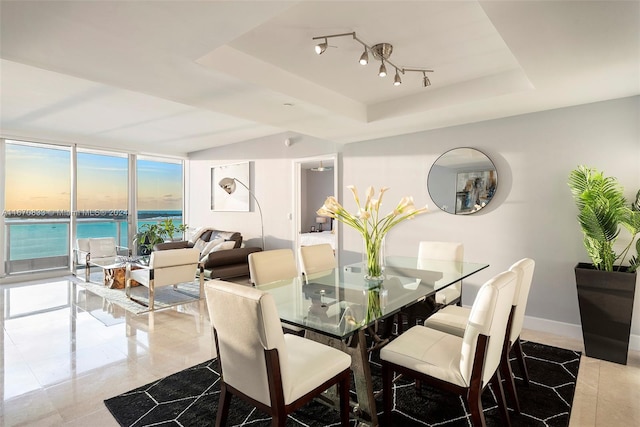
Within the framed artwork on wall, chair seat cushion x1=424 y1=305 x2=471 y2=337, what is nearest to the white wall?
chair seat cushion x1=424 y1=305 x2=471 y2=337

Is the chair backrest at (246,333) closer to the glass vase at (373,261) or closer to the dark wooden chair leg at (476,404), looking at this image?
the dark wooden chair leg at (476,404)

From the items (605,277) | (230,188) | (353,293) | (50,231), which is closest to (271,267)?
(353,293)

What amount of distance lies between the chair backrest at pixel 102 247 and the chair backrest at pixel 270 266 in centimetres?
444

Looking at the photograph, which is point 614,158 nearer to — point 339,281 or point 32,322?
point 339,281

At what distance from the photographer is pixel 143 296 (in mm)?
4758

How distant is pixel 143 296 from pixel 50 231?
3.24m

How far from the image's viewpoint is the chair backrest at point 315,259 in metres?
3.12

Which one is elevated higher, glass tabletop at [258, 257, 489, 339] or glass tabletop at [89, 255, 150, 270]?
glass tabletop at [258, 257, 489, 339]

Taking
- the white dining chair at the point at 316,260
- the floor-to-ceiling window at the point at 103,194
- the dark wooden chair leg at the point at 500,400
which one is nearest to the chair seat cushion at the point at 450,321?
the dark wooden chair leg at the point at 500,400

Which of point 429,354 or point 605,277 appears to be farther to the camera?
point 605,277

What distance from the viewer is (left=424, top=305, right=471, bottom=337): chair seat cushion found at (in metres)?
2.26

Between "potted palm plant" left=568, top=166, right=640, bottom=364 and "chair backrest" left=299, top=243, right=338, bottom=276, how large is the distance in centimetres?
221

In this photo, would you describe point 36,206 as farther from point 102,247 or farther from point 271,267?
point 271,267

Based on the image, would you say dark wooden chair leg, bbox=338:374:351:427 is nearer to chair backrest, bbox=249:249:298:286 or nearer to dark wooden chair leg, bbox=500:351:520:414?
dark wooden chair leg, bbox=500:351:520:414
